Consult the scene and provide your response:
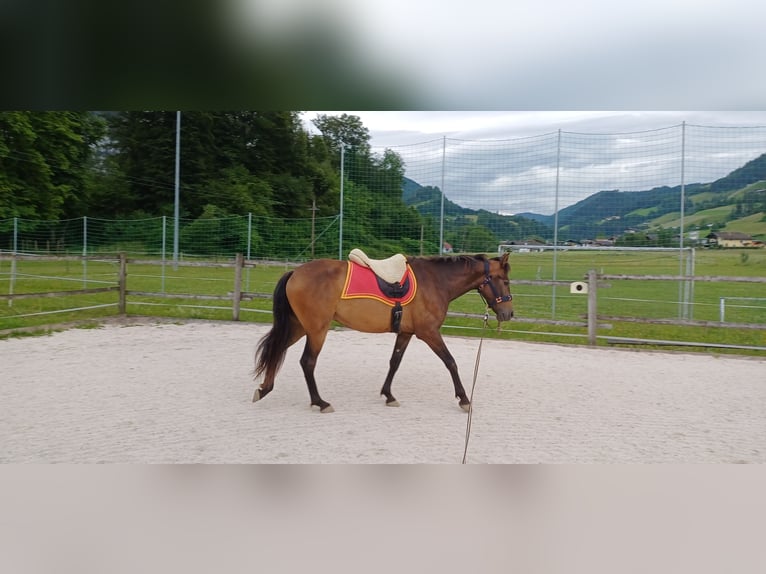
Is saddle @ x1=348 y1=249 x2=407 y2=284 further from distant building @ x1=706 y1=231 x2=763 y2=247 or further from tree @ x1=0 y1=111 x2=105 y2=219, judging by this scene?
tree @ x1=0 y1=111 x2=105 y2=219

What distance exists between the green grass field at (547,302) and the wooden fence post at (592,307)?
13 centimetres

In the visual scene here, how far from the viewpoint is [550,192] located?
7.51 m

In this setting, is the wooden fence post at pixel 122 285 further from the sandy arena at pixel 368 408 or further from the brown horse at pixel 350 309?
the brown horse at pixel 350 309

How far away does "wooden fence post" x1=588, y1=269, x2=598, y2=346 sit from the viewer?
672cm

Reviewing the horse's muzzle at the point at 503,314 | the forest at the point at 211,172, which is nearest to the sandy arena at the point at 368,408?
the horse's muzzle at the point at 503,314

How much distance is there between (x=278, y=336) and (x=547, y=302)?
4.69 m

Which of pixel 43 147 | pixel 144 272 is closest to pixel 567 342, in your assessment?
pixel 144 272

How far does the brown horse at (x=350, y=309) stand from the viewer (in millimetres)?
3896

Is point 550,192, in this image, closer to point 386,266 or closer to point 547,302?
point 547,302

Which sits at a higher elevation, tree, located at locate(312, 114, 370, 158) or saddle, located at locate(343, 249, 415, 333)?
tree, located at locate(312, 114, 370, 158)

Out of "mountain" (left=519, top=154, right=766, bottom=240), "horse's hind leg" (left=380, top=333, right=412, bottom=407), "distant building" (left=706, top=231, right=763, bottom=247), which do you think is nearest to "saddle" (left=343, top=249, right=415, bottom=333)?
"horse's hind leg" (left=380, top=333, right=412, bottom=407)

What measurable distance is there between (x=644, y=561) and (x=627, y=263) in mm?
6633

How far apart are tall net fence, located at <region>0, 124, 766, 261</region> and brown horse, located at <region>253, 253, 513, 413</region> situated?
2551 mm

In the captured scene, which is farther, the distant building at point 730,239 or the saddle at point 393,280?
the distant building at point 730,239
